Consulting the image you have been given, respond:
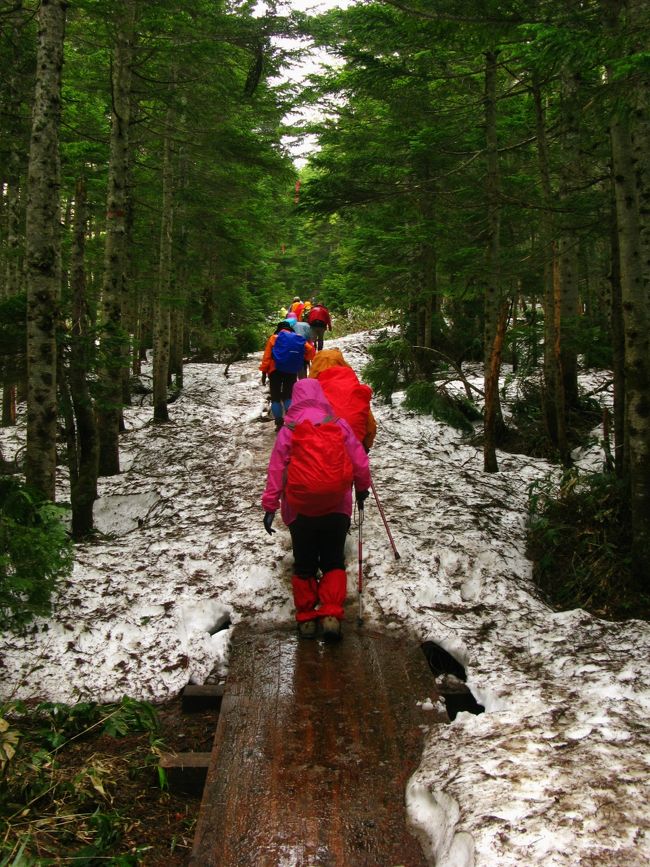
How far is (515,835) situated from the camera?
294cm

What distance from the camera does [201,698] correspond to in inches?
186

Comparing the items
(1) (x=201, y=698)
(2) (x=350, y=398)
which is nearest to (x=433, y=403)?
(2) (x=350, y=398)

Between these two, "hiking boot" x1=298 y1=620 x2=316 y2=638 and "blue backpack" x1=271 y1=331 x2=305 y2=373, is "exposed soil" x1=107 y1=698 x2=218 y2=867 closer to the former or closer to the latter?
"hiking boot" x1=298 y1=620 x2=316 y2=638

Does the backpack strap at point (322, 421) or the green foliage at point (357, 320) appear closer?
the backpack strap at point (322, 421)

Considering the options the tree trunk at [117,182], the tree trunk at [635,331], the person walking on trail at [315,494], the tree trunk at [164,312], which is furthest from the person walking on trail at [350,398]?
the tree trunk at [164,312]

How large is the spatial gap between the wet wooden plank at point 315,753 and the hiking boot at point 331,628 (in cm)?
9

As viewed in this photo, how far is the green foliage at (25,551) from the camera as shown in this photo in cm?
416

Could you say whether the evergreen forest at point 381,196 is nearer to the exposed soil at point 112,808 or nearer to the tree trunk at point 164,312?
the tree trunk at point 164,312

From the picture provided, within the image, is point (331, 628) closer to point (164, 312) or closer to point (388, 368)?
point (388, 368)

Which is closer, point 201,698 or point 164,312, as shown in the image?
point 201,698

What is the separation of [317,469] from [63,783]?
9.24 feet

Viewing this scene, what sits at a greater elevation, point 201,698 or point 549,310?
point 549,310

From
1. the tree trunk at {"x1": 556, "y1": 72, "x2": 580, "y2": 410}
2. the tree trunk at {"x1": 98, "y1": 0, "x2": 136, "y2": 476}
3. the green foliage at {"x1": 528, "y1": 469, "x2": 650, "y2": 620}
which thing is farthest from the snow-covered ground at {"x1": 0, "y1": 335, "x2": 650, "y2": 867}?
the tree trunk at {"x1": 98, "y1": 0, "x2": 136, "y2": 476}

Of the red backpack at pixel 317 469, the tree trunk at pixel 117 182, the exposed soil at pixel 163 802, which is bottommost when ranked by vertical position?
the exposed soil at pixel 163 802
